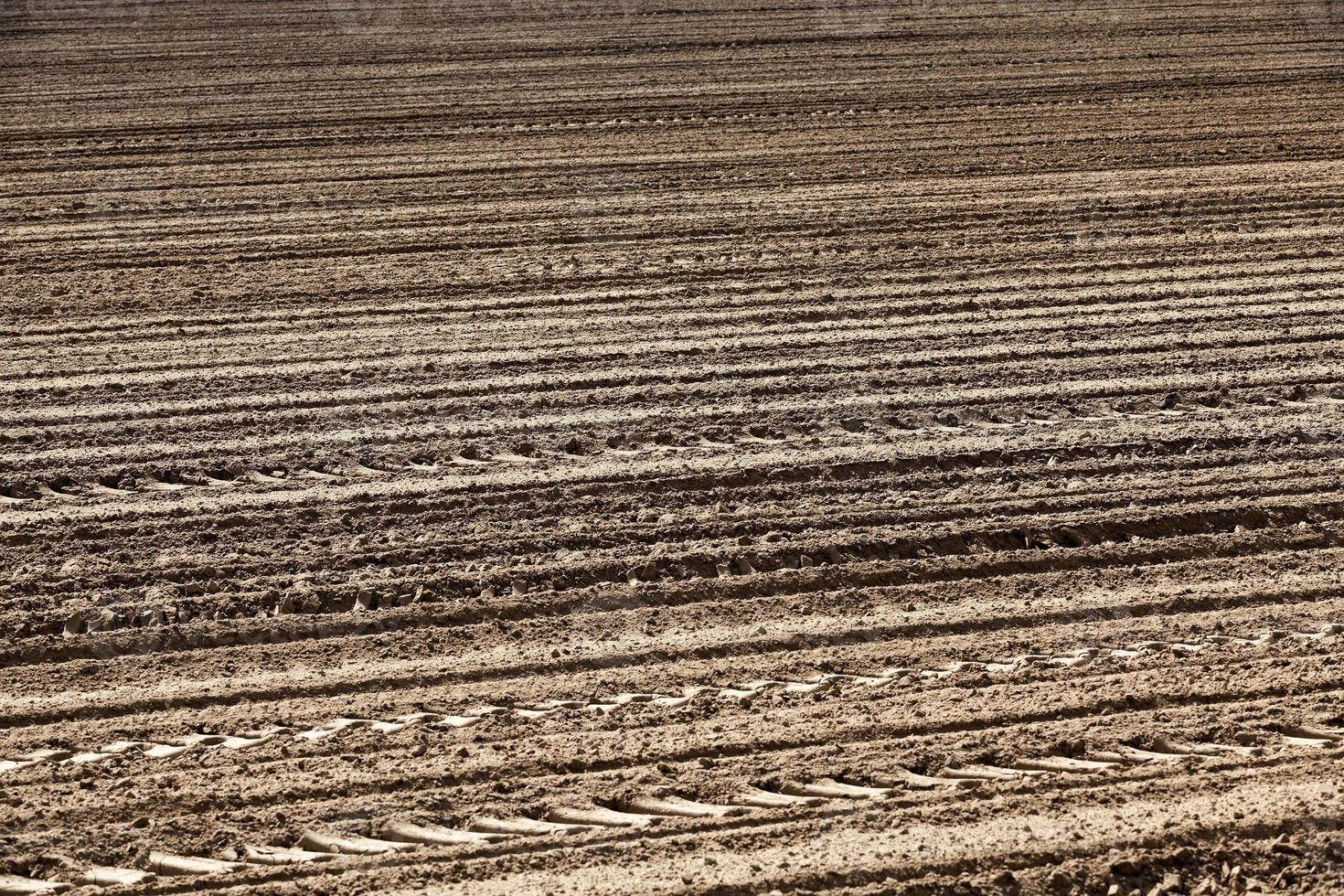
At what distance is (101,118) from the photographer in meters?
10.3

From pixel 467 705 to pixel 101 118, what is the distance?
825cm

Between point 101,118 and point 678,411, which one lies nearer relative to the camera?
point 678,411

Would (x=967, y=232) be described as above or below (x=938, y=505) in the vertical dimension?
above

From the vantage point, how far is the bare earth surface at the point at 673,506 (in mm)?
3693

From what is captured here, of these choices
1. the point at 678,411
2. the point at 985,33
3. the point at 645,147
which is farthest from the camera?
the point at 985,33

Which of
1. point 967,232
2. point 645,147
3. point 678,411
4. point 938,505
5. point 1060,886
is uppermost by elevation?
point 645,147

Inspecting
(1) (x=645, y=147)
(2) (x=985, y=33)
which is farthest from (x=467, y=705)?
(2) (x=985, y=33)

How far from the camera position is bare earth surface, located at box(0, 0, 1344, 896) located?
3.69m

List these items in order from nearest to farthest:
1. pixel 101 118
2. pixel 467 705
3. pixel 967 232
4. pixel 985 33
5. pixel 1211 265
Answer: pixel 467 705, pixel 1211 265, pixel 967 232, pixel 101 118, pixel 985 33

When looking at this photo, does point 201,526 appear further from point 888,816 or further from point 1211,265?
point 1211,265

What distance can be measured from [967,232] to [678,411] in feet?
9.96

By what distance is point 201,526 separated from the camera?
198 inches

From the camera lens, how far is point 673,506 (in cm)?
519

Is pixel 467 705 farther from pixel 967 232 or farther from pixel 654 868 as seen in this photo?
pixel 967 232
